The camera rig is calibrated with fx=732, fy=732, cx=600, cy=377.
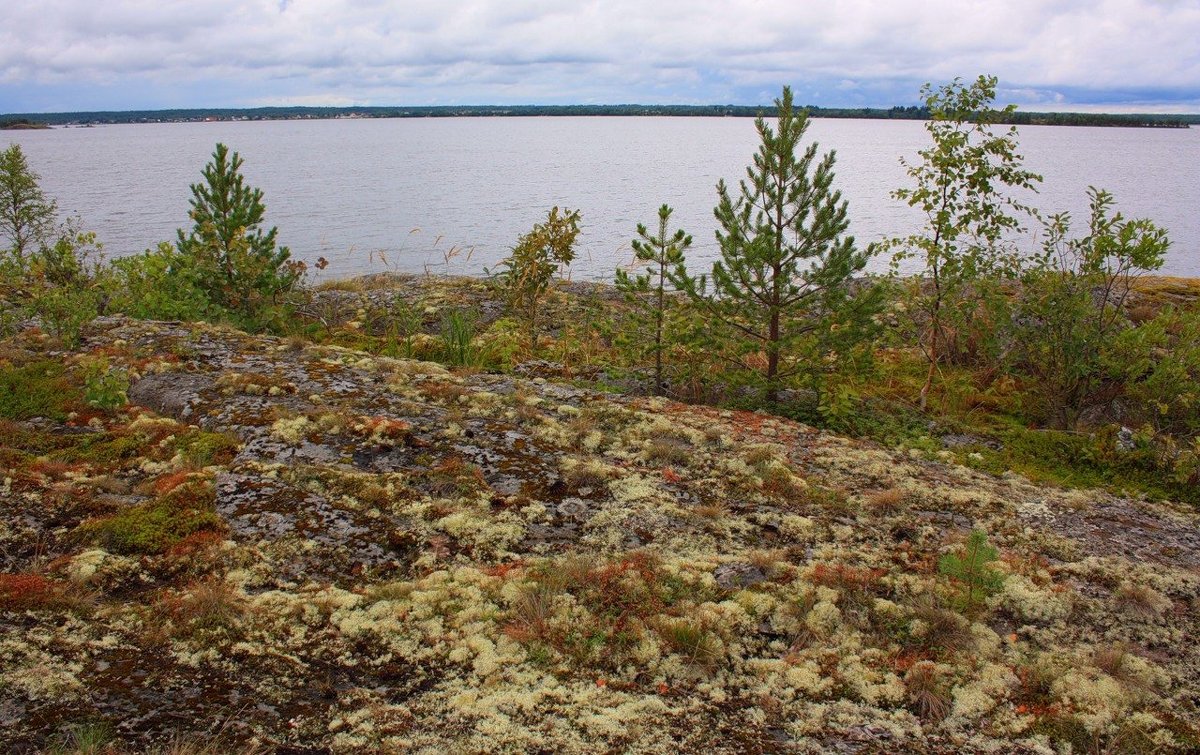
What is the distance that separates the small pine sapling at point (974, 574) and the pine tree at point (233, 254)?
1256cm

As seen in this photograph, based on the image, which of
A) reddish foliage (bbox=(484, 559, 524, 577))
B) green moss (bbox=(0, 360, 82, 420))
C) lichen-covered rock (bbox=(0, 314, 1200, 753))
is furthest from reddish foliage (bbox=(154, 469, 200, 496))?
reddish foliage (bbox=(484, 559, 524, 577))

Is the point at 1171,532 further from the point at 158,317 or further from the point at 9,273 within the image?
the point at 9,273

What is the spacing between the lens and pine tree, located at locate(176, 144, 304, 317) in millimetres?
13469

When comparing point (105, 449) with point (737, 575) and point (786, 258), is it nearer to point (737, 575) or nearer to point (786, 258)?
point (737, 575)

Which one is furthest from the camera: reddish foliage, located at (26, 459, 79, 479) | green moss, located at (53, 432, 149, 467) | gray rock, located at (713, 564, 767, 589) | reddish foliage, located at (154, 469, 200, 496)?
green moss, located at (53, 432, 149, 467)

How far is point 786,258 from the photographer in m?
10.4

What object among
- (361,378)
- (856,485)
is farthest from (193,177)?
(856,485)

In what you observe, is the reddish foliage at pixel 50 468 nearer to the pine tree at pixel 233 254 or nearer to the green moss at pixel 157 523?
the green moss at pixel 157 523

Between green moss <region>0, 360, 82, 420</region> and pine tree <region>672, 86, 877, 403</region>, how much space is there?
24.7 ft

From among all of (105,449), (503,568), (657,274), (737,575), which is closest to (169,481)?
(105,449)

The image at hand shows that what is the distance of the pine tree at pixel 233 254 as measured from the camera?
530 inches

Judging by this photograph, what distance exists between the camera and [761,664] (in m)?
4.43

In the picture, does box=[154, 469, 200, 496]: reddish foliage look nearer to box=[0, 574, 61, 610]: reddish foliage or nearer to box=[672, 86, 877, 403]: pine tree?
box=[0, 574, 61, 610]: reddish foliage

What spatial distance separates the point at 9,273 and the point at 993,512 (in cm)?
1591
